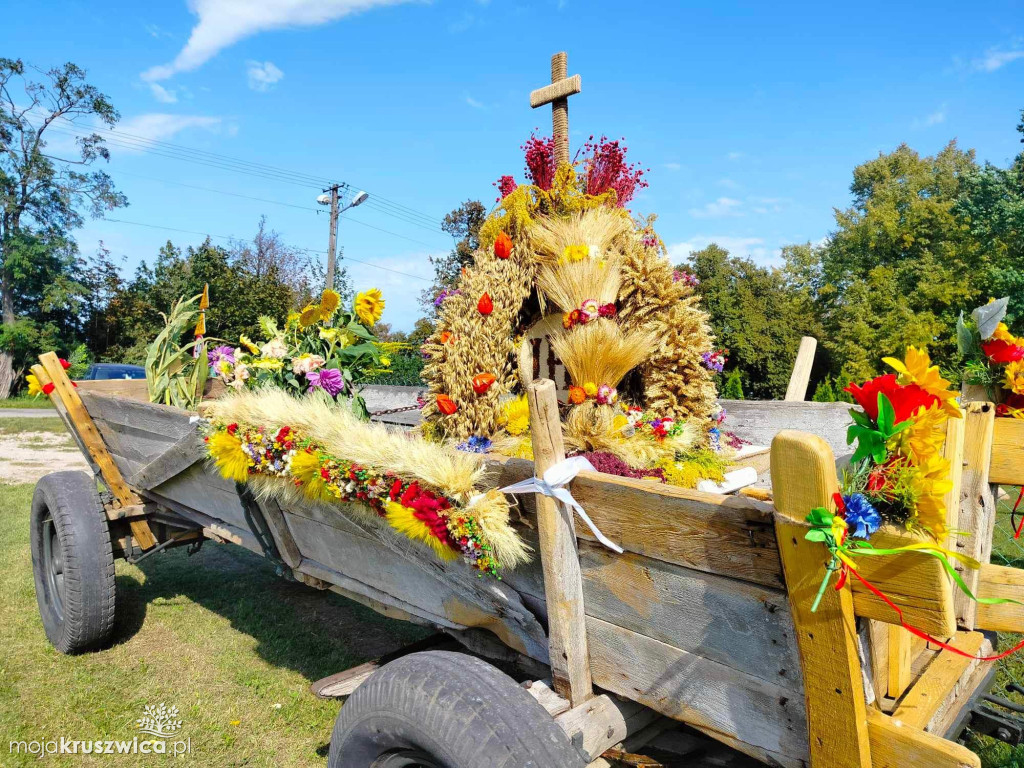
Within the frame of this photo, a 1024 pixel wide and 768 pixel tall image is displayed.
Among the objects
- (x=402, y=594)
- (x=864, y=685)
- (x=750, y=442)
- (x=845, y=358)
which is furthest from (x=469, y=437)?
(x=845, y=358)

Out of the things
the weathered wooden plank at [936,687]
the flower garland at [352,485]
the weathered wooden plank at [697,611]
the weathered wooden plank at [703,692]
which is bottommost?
the weathered wooden plank at [936,687]

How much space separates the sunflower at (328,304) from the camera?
3.15 m

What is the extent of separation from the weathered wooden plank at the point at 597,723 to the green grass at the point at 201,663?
66.9 inches

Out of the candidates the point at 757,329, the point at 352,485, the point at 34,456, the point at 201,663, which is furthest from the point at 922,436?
the point at 757,329

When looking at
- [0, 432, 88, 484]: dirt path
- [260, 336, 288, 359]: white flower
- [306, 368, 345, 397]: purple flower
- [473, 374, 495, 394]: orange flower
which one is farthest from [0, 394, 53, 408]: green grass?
[473, 374, 495, 394]: orange flower

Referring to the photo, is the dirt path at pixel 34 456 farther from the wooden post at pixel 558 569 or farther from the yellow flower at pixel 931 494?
the yellow flower at pixel 931 494

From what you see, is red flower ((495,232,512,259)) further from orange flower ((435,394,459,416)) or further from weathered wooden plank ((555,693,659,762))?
weathered wooden plank ((555,693,659,762))

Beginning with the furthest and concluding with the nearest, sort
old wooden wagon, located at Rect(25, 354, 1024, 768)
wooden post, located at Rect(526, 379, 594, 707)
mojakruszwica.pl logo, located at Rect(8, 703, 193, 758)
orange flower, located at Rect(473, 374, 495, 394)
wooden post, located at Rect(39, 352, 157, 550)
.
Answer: wooden post, located at Rect(39, 352, 157, 550), orange flower, located at Rect(473, 374, 495, 394), mojakruszwica.pl logo, located at Rect(8, 703, 193, 758), wooden post, located at Rect(526, 379, 594, 707), old wooden wagon, located at Rect(25, 354, 1024, 768)

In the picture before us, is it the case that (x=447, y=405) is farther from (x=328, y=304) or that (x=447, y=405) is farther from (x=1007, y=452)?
(x=1007, y=452)

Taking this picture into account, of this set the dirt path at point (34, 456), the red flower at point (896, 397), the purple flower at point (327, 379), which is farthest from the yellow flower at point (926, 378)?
the dirt path at point (34, 456)

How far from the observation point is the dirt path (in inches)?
336

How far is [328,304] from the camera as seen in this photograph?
3.19 m

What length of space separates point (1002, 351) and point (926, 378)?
1284mm

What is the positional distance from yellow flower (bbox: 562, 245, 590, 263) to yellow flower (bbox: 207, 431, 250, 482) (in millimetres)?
1565
